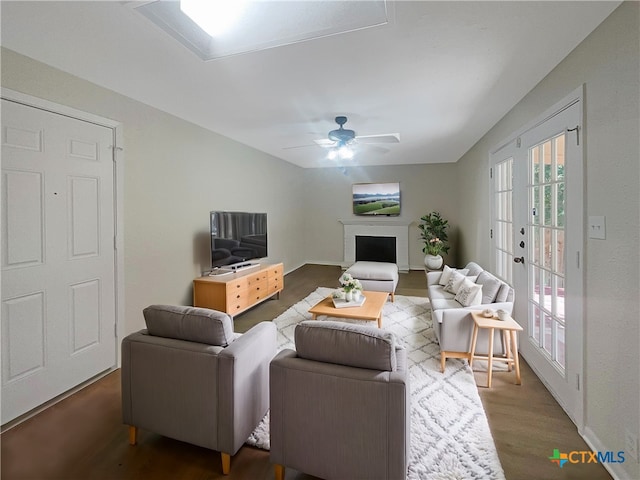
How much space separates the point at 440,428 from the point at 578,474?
695 millimetres

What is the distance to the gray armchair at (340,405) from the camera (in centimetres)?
133

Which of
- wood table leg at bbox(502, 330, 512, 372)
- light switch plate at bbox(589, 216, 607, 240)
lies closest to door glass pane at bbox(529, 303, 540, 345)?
wood table leg at bbox(502, 330, 512, 372)

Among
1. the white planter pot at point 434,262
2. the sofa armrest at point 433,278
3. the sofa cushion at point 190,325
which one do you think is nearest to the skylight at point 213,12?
the sofa cushion at point 190,325

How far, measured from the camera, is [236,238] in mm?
4219

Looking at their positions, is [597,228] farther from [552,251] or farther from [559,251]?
[552,251]

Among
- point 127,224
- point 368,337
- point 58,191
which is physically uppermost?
point 58,191

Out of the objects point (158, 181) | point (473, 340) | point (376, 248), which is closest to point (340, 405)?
point (473, 340)

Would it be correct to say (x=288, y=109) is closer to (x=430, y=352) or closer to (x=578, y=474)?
(x=430, y=352)

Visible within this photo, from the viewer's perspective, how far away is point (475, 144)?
15.9 feet

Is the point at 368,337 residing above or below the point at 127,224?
below

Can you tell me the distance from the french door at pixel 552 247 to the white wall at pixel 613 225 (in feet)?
0.36

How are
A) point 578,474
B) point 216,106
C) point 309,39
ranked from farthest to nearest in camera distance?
point 216,106 < point 309,39 < point 578,474

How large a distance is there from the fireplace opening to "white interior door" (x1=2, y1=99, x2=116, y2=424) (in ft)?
18.1

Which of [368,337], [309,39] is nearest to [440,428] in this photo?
[368,337]
